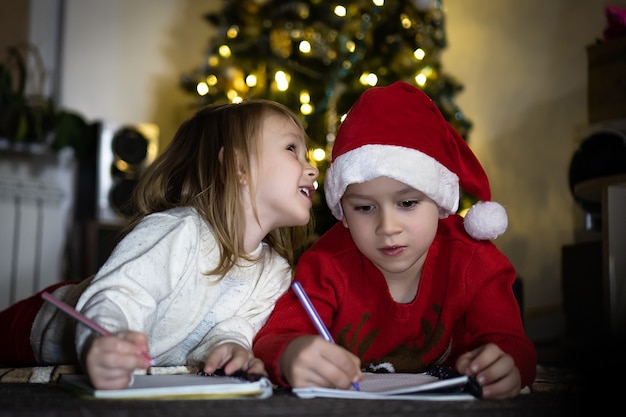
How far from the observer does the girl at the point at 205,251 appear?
1016 millimetres

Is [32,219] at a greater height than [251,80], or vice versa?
[251,80]

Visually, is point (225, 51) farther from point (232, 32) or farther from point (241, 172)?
point (241, 172)

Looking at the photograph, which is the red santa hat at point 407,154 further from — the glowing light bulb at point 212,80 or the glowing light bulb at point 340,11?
the glowing light bulb at point 212,80

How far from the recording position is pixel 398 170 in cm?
107

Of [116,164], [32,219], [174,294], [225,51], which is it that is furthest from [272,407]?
[32,219]

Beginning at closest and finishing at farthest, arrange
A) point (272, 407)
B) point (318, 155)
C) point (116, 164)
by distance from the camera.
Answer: point (272, 407) → point (318, 155) → point (116, 164)

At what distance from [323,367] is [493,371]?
0.66 feet

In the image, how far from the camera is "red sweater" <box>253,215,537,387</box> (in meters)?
1.11

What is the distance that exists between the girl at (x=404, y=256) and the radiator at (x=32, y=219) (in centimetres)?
181

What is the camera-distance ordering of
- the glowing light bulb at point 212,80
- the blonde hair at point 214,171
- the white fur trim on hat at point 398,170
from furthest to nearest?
the glowing light bulb at point 212,80, the blonde hair at point 214,171, the white fur trim on hat at point 398,170

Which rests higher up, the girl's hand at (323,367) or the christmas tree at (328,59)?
the christmas tree at (328,59)

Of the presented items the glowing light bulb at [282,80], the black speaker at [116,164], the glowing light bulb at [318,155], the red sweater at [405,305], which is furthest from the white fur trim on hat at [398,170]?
the black speaker at [116,164]

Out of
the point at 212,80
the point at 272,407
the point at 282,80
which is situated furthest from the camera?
the point at 212,80

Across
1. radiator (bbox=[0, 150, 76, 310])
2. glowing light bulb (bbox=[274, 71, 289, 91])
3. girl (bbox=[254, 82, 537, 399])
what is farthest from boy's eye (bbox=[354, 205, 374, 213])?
radiator (bbox=[0, 150, 76, 310])
